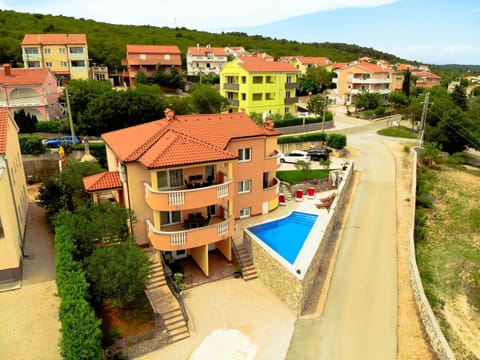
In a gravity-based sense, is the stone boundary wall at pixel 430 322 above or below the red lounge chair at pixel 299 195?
below

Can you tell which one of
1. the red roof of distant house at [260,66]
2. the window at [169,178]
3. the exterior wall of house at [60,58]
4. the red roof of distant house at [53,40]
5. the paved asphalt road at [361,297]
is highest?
the red roof of distant house at [53,40]

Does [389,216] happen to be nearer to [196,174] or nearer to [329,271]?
[329,271]

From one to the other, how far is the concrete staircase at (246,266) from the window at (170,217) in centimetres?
483

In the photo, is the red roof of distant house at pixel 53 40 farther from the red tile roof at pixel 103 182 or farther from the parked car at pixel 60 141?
the red tile roof at pixel 103 182

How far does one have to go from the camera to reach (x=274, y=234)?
1047 inches

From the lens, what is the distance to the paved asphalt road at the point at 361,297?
60.1 ft

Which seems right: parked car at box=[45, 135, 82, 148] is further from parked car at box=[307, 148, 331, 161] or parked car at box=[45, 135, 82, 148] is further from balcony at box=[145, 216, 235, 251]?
parked car at box=[307, 148, 331, 161]

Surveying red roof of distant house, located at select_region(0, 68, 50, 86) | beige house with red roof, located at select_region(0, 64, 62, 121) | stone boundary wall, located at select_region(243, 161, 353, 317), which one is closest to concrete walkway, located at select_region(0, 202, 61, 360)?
stone boundary wall, located at select_region(243, 161, 353, 317)

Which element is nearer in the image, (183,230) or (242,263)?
(183,230)

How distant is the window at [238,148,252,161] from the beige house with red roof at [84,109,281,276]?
8cm

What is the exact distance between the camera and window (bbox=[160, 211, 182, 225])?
75.2ft

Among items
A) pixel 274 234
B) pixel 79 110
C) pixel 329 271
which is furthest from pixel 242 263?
pixel 79 110

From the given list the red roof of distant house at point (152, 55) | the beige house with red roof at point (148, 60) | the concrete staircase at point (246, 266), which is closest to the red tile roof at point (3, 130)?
the concrete staircase at point (246, 266)

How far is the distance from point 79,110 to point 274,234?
3756 centimetres
